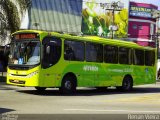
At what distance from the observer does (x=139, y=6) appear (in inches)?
2911

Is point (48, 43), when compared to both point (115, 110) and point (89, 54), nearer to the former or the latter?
point (89, 54)

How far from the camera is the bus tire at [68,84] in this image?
21927 mm

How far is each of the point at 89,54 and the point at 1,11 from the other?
894 centimetres

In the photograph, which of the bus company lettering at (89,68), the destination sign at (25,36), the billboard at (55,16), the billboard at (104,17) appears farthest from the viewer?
the billboard at (104,17)

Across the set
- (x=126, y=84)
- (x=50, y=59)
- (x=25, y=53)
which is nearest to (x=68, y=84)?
(x=50, y=59)

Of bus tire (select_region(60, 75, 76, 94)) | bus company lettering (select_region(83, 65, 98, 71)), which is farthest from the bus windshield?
bus company lettering (select_region(83, 65, 98, 71))

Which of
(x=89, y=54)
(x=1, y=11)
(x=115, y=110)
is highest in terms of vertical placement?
(x=1, y=11)

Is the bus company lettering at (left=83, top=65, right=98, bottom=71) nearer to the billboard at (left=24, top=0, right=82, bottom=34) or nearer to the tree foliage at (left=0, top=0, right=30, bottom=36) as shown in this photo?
the tree foliage at (left=0, top=0, right=30, bottom=36)

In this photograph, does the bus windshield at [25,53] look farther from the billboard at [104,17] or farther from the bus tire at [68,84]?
the billboard at [104,17]

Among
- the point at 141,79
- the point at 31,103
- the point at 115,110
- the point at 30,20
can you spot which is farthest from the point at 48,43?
the point at 30,20

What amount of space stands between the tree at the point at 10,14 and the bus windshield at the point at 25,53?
27.2 ft

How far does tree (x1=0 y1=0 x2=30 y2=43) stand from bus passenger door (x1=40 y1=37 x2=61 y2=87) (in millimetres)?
9304

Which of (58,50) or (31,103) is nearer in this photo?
(31,103)

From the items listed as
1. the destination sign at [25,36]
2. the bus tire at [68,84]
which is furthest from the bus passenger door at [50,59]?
the bus tire at [68,84]
